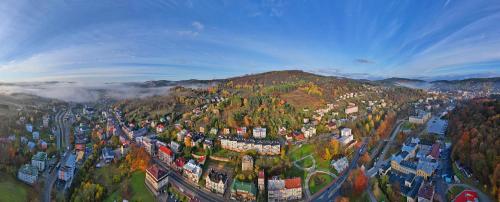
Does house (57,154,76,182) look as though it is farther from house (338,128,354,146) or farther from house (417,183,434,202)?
house (417,183,434,202)

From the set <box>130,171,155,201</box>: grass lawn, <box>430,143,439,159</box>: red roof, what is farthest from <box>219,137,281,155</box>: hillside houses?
<box>430,143,439,159</box>: red roof

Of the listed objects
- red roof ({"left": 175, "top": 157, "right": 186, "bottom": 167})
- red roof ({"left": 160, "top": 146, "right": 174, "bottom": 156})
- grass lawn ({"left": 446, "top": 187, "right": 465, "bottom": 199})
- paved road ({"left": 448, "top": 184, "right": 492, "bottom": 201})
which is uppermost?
red roof ({"left": 160, "top": 146, "right": 174, "bottom": 156})

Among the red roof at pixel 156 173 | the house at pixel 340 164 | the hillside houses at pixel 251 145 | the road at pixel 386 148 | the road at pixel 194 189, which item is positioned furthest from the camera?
the hillside houses at pixel 251 145

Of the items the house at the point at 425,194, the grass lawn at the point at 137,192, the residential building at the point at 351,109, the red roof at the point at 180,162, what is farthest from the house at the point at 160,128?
the residential building at the point at 351,109

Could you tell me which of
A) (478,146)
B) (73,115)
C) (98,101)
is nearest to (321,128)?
(478,146)

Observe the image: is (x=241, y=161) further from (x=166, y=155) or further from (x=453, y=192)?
(x=453, y=192)

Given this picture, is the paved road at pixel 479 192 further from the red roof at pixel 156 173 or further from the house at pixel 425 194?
the red roof at pixel 156 173

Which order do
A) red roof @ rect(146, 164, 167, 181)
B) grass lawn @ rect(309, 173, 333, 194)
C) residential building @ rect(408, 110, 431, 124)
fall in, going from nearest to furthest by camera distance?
red roof @ rect(146, 164, 167, 181) → grass lawn @ rect(309, 173, 333, 194) → residential building @ rect(408, 110, 431, 124)
